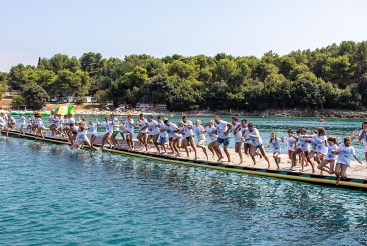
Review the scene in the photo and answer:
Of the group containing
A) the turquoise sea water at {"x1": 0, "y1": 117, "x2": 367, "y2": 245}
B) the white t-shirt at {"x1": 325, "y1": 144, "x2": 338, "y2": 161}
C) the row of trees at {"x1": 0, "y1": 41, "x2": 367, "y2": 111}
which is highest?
the row of trees at {"x1": 0, "y1": 41, "x2": 367, "y2": 111}

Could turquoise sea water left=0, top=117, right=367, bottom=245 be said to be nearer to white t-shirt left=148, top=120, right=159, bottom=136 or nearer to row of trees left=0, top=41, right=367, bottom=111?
white t-shirt left=148, top=120, right=159, bottom=136

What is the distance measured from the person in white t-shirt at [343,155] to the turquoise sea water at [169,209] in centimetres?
87

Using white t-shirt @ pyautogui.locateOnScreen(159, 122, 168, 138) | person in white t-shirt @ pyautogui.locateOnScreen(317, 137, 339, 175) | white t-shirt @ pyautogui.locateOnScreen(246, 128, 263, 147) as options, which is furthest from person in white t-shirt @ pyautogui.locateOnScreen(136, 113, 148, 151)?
person in white t-shirt @ pyautogui.locateOnScreen(317, 137, 339, 175)


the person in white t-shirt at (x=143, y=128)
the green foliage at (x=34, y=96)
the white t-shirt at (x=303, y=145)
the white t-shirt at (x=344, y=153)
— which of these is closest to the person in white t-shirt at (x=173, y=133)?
the person in white t-shirt at (x=143, y=128)

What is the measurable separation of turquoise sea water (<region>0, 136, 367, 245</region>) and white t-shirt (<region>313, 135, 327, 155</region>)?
1.67 metres

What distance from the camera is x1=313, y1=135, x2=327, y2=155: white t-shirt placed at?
17.3 meters

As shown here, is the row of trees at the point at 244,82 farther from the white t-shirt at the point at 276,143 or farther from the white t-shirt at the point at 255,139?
the white t-shirt at the point at 255,139

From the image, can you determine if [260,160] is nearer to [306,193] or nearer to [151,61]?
[306,193]

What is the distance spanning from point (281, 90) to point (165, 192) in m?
88.1

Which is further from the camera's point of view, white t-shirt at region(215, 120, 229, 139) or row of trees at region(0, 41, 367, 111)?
row of trees at region(0, 41, 367, 111)

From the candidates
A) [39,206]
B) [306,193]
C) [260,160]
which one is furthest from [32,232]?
[260,160]

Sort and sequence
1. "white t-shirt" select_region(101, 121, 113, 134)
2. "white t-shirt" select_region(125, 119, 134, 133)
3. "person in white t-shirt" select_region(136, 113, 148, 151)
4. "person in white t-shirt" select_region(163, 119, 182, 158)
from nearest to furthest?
"person in white t-shirt" select_region(163, 119, 182, 158)
"person in white t-shirt" select_region(136, 113, 148, 151)
"white t-shirt" select_region(125, 119, 134, 133)
"white t-shirt" select_region(101, 121, 113, 134)

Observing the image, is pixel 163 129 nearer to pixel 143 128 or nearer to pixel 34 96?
pixel 143 128

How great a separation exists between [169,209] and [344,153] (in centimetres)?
735
